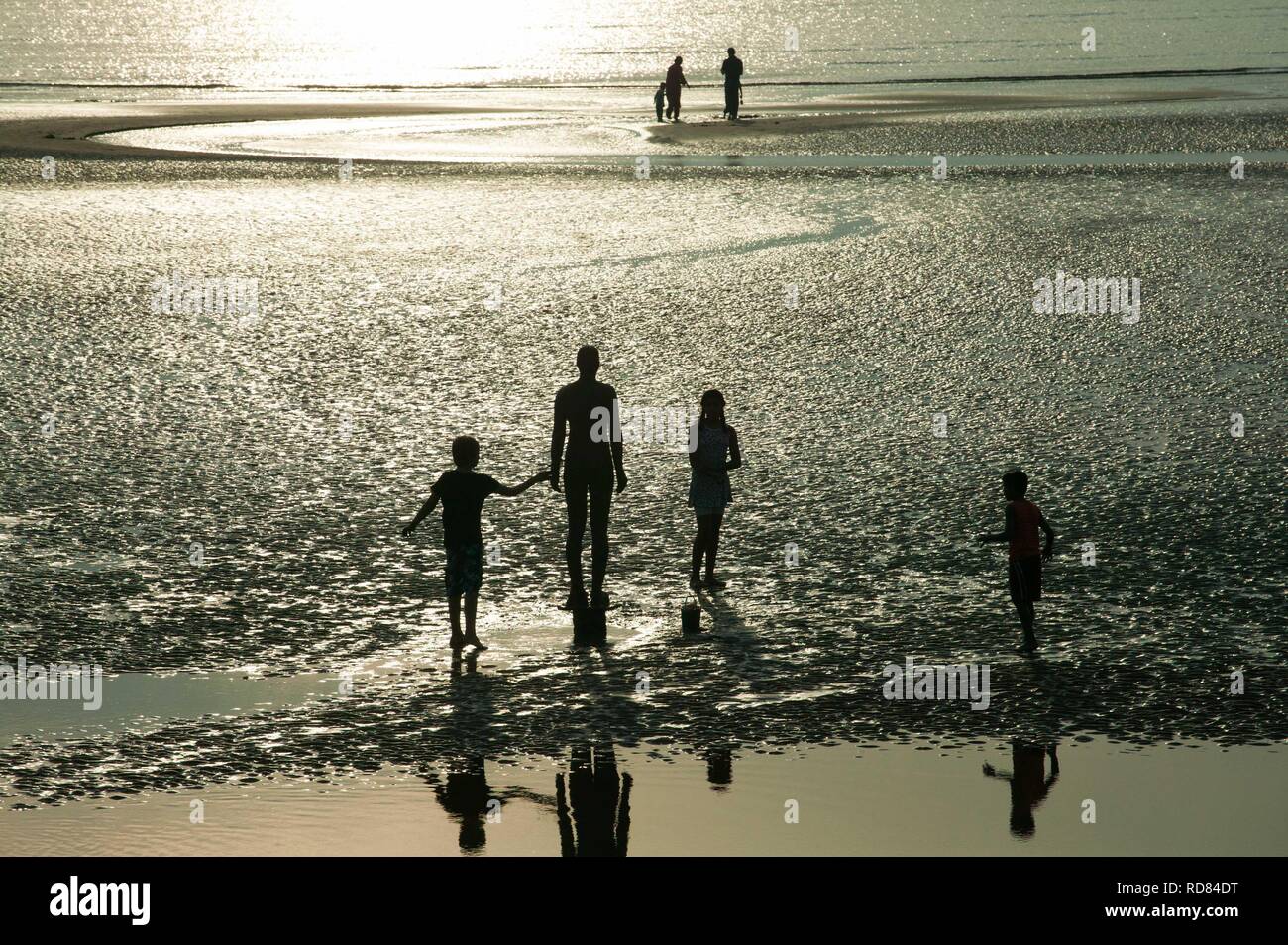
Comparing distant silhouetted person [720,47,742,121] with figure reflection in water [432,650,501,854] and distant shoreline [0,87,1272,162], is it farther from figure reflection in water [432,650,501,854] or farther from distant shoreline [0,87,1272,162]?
figure reflection in water [432,650,501,854]

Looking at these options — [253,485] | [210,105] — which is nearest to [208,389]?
[253,485]

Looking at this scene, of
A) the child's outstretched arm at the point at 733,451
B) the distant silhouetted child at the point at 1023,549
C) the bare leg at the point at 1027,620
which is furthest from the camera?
the child's outstretched arm at the point at 733,451

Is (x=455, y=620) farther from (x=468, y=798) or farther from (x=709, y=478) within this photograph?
(x=468, y=798)

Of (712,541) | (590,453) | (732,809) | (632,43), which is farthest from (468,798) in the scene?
(632,43)

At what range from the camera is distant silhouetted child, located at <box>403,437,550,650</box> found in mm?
10852

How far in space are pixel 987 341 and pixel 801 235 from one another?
7299 millimetres

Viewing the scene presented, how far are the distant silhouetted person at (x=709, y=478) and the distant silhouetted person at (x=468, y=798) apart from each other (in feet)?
10.8

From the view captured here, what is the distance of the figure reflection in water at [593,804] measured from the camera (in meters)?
7.99

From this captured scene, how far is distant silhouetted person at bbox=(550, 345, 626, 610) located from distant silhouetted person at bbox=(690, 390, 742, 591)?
25.1 inches

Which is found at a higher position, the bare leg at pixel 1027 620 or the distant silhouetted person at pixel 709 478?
the distant silhouetted person at pixel 709 478

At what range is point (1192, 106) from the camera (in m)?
47.7

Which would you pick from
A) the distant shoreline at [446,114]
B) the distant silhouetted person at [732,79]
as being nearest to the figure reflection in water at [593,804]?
the distant shoreline at [446,114]

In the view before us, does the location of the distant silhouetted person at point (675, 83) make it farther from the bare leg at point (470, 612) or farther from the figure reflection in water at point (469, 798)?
the figure reflection in water at point (469, 798)
